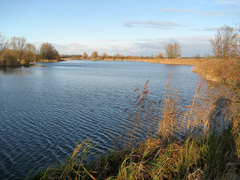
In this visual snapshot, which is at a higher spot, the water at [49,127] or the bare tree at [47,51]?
the bare tree at [47,51]

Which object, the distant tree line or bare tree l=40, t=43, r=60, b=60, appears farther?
bare tree l=40, t=43, r=60, b=60

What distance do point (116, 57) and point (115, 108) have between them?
111550 millimetres

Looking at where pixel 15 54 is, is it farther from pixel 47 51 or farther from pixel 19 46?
pixel 47 51

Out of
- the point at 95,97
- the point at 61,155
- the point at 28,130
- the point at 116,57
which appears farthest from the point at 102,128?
the point at 116,57

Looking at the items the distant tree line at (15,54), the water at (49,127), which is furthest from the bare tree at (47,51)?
the water at (49,127)

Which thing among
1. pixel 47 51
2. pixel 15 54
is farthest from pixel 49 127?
pixel 47 51

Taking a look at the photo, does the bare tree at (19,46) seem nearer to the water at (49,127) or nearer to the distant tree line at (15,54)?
the distant tree line at (15,54)

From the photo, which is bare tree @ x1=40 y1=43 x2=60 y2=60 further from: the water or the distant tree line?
the water

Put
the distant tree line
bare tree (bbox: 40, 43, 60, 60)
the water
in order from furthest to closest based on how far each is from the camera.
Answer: bare tree (bbox: 40, 43, 60, 60)
the distant tree line
the water

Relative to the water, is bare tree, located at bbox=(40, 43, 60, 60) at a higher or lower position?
higher

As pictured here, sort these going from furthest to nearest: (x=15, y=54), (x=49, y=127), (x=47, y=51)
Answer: (x=47, y=51)
(x=15, y=54)
(x=49, y=127)

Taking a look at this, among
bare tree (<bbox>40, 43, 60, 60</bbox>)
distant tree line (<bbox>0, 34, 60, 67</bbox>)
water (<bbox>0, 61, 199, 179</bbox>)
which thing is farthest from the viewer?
bare tree (<bbox>40, 43, 60, 60</bbox>)

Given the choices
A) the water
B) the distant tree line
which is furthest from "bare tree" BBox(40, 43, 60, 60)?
the water

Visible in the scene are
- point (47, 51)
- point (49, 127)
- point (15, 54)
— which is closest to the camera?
point (49, 127)
